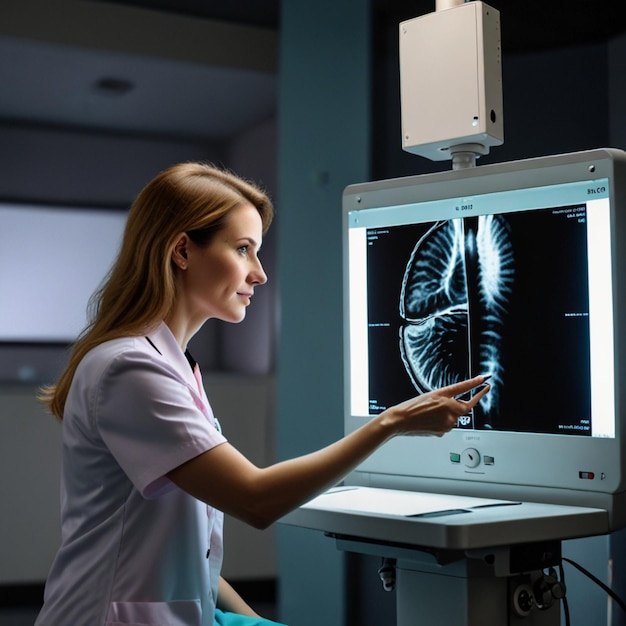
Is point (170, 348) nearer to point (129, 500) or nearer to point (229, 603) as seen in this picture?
point (129, 500)

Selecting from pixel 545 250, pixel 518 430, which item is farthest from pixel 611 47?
pixel 518 430

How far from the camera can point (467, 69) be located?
169 centimetres

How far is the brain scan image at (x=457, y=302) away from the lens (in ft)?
5.32

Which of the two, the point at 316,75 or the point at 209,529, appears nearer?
the point at 209,529

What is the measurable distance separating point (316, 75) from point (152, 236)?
177 cm

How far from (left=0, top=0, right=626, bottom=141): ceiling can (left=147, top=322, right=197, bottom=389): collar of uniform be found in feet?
9.90

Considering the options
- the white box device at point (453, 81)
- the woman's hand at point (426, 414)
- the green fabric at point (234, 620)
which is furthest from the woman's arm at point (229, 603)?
the white box device at point (453, 81)

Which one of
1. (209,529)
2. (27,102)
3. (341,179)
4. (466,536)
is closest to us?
(466,536)

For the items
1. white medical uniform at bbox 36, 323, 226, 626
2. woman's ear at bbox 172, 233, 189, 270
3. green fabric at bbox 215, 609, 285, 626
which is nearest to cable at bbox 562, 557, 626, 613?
green fabric at bbox 215, 609, 285, 626

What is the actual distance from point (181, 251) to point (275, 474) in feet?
1.36

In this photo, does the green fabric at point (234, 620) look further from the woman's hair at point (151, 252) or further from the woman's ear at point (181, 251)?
the woman's ear at point (181, 251)

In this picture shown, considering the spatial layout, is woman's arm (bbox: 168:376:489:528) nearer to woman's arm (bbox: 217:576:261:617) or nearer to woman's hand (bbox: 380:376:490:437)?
woman's hand (bbox: 380:376:490:437)

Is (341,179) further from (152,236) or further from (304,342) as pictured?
(152,236)

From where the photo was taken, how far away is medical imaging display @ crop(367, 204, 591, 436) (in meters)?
1.53
